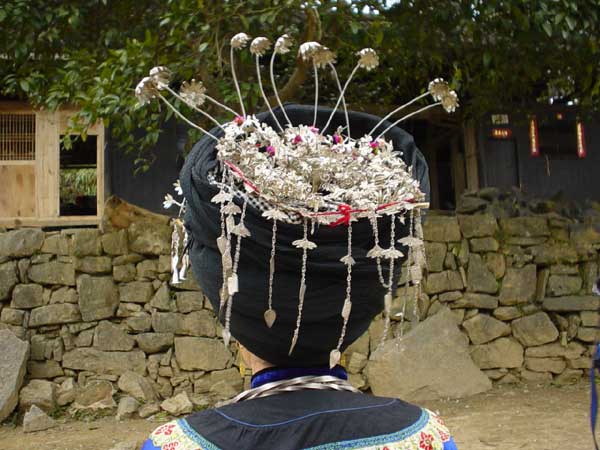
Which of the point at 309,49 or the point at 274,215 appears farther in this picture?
the point at 309,49

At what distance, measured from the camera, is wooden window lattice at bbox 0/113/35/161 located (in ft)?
23.7

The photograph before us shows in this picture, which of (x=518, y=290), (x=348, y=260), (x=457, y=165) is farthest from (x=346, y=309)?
(x=457, y=165)

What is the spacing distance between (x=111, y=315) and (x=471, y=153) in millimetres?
5610

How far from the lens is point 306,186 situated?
1122mm

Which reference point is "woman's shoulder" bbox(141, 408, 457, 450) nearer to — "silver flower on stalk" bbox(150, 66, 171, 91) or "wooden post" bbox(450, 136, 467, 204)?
"silver flower on stalk" bbox(150, 66, 171, 91)

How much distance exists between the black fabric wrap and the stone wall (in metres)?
4.61

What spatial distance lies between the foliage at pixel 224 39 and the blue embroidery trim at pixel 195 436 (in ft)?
11.0

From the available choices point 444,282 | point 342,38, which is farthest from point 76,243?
point 444,282

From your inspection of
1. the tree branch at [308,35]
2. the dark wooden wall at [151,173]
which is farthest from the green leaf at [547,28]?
the dark wooden wall at [151,173]

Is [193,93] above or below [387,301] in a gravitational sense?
above

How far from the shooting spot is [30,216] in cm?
723

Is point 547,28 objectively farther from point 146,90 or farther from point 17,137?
point 17,137

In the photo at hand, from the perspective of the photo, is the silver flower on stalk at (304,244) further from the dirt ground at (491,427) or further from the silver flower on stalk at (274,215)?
the dirt ground at (491,427)

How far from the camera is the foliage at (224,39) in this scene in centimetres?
441
